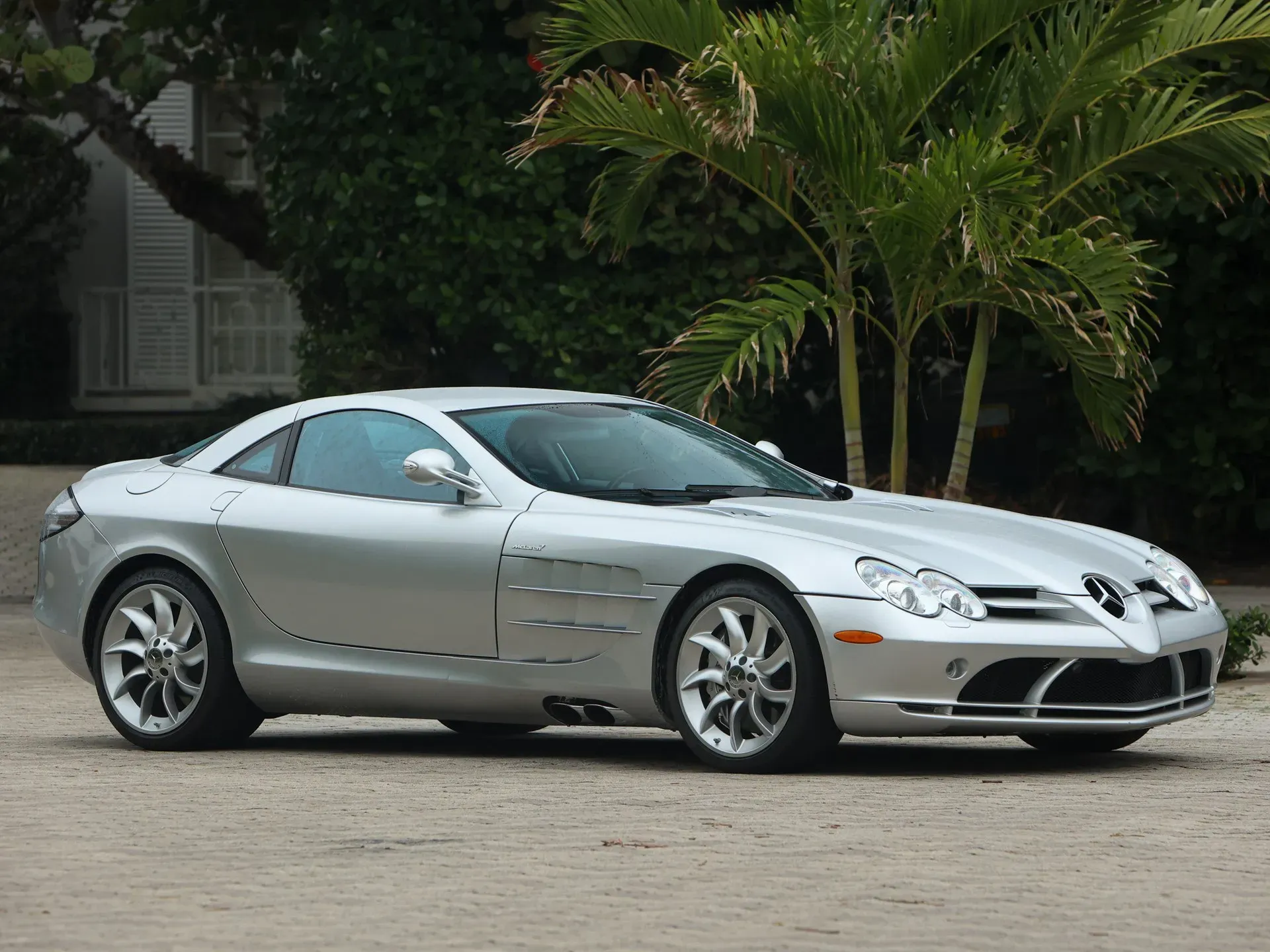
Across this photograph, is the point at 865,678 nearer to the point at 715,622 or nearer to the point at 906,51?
the point at 715,622

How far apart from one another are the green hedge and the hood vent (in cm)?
1552

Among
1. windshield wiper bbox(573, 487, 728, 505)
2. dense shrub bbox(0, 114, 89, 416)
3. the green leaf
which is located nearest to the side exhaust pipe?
windshield wiper bbox(573, 487, 728, 505)

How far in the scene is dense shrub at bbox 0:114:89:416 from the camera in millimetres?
24219

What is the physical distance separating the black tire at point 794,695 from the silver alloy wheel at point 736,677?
0.02m

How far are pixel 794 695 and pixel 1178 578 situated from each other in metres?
1.62

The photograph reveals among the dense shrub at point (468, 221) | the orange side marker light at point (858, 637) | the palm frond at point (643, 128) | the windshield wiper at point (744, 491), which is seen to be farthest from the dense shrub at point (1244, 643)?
the dense shrub at point (468, 221)

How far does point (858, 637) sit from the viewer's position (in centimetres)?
725

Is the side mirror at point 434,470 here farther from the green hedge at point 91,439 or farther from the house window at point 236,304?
the house window at point 236,304

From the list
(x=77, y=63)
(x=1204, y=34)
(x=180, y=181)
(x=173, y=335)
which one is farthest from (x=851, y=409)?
(x=173, y=335)

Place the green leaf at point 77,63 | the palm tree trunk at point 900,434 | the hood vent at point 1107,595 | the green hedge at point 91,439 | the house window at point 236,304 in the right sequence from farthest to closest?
the house window at point 236,304
the green hedge at point 91,439
the green leaf at point 77,63
the palm tree trunk at point 900,434
the hood vent at point 1107,595

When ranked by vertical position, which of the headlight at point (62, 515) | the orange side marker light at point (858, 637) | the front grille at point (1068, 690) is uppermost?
the headlight at point (62, 515)

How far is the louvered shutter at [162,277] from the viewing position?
2589cm

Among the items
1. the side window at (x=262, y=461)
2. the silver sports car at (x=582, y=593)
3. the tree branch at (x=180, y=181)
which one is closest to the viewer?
the silver sports car at (x=582, y=593)

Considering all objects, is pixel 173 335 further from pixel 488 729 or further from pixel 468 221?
pixel 488 729
